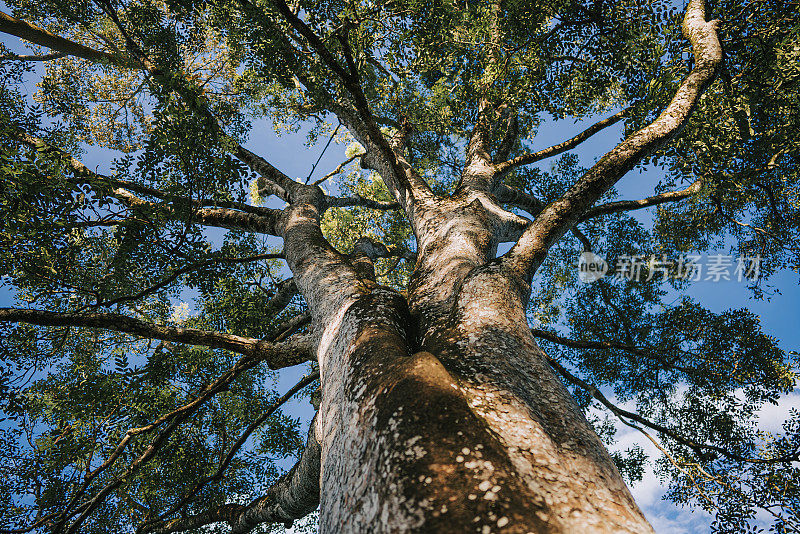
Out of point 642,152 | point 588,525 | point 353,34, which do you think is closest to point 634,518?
point 588,525

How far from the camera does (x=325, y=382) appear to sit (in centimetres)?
246

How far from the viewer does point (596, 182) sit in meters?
2.98

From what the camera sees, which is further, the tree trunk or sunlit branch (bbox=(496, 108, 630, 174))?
sunlit branch (bbox=(496, 108, 630, 174))

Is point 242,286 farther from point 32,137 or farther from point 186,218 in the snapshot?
point 32,137

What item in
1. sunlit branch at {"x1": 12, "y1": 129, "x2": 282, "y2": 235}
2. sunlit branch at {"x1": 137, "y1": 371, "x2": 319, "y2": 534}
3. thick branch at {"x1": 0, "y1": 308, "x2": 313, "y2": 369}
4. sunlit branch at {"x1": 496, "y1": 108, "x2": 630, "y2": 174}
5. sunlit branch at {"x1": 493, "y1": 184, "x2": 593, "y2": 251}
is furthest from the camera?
sunlit branch at {"x1": 493, "y1": 184, "x2": 593, "y2": 251}

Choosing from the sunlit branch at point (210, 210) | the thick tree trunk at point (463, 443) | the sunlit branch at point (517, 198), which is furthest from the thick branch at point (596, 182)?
the sunlit branch at point (210, 210)

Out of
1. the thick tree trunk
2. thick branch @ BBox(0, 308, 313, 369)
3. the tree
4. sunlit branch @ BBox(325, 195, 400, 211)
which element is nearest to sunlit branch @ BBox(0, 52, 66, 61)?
the tree

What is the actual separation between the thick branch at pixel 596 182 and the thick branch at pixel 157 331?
6.47 ft

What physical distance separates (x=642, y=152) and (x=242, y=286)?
5.75 metres

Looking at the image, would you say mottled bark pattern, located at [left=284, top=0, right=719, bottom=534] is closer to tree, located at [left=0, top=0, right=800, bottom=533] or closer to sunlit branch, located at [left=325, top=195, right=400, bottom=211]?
tree, located at [left=0, top=0, right=800, bottom=533]

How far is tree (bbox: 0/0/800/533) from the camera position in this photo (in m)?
1.58

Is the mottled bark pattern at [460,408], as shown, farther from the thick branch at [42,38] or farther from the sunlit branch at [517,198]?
the thick branch at [42,38]

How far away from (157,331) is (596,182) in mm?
3752

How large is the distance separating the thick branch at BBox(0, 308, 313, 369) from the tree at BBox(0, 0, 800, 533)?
3 cm
